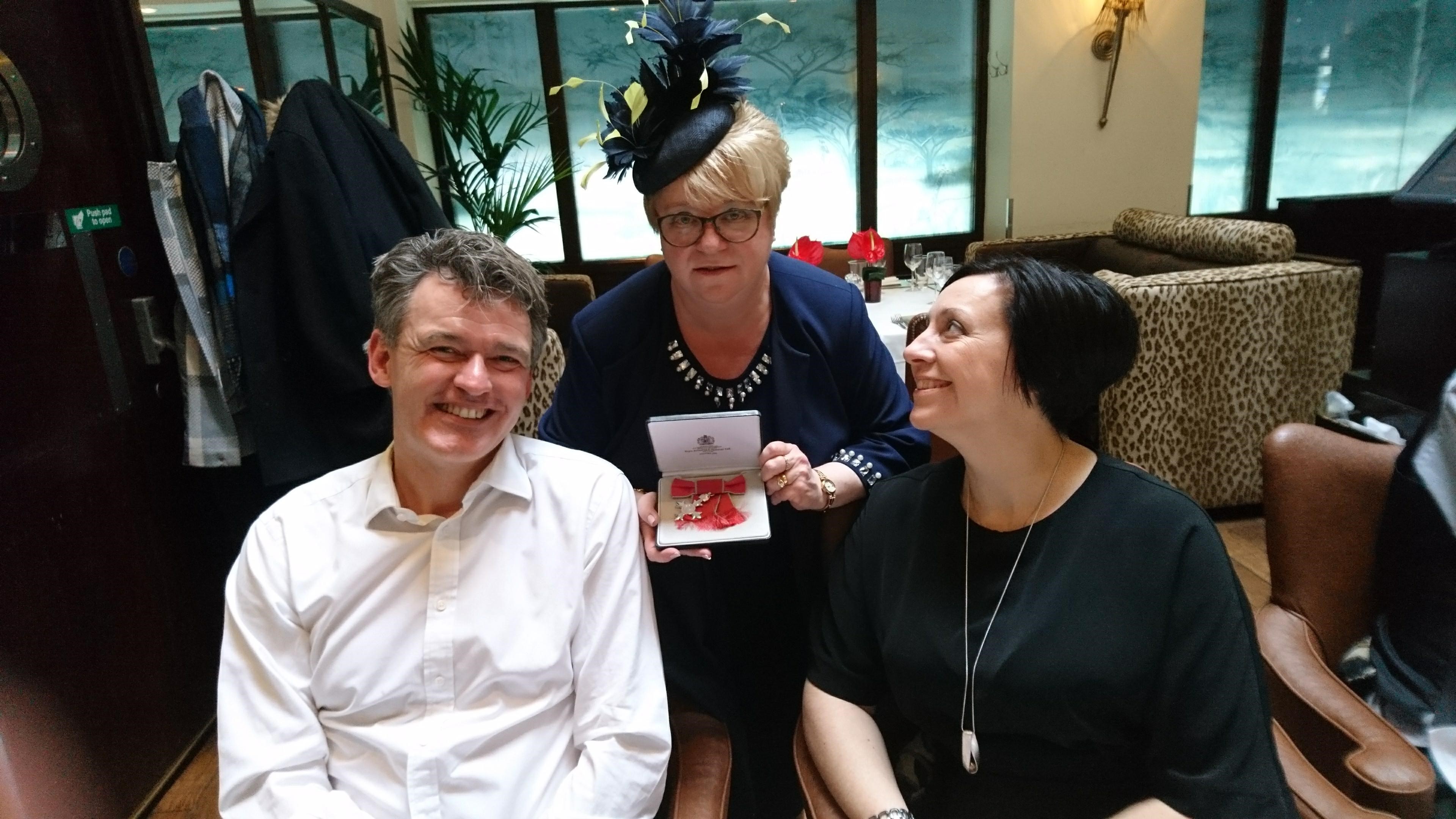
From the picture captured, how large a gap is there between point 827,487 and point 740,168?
1.74 ft

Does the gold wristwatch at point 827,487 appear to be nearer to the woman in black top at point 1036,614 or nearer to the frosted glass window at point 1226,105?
the woman in black top at point 1036,614

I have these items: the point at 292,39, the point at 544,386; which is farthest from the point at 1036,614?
the point at 292,39

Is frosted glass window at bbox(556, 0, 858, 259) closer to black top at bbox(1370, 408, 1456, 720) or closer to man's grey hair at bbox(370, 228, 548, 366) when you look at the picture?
man's grey hair at bbox(370, 228, 548, 366)

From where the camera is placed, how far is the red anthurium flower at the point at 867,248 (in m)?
3.76

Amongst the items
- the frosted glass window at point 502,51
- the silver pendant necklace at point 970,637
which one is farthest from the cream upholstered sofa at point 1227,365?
the frosted glass window at point 502,51

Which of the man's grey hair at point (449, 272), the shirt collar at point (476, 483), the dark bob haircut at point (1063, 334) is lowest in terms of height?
the shirt collar at point (476, 483)

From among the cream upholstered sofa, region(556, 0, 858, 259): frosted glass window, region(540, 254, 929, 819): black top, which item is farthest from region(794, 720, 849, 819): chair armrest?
region(556, 0, 858, 259): frosted glass window

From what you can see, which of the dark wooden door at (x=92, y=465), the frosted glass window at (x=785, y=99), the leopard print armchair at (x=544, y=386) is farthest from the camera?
the frosted glass window at (x=785, y=99)

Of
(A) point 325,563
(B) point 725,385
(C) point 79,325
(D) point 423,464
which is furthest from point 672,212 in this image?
(C) point 79,325

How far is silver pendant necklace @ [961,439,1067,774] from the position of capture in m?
1.16

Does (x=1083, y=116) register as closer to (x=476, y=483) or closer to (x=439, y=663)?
(x=476, y=483)

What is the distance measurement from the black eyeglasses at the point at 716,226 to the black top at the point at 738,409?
0.54 feet

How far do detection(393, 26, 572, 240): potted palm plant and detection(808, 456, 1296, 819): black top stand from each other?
→ 3.95 metres

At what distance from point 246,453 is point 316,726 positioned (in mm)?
1381
